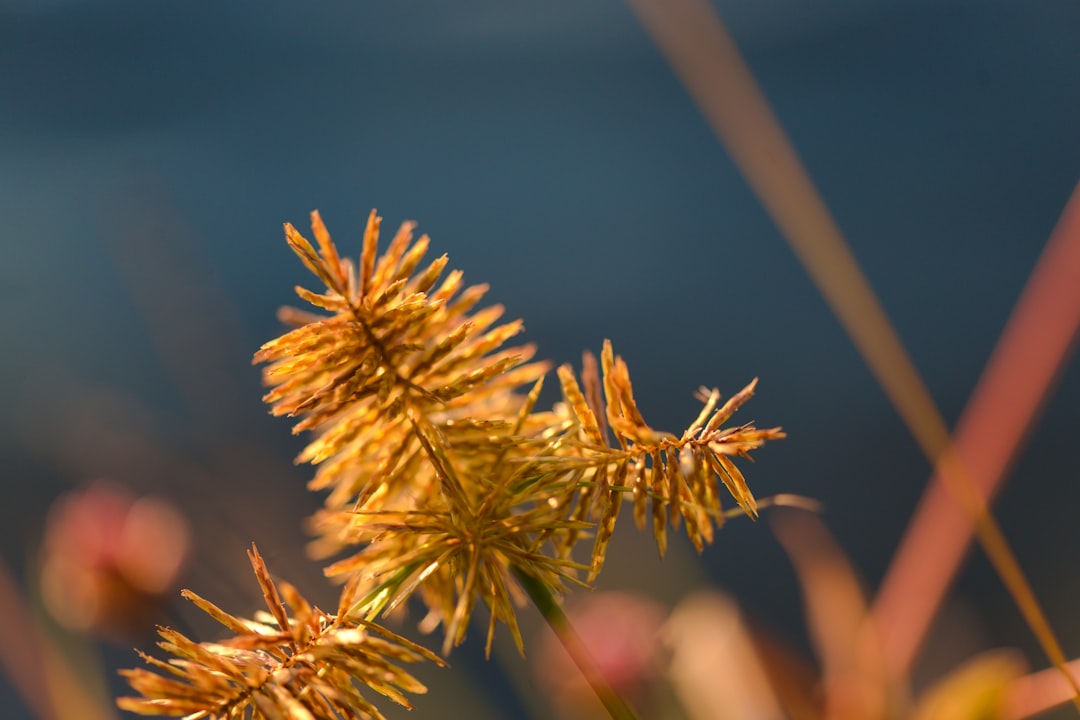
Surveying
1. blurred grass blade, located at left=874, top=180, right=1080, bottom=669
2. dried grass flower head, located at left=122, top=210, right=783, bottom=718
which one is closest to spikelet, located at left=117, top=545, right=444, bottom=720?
dried grass flower head, located at left=122, top=210, right=783, bottom=718

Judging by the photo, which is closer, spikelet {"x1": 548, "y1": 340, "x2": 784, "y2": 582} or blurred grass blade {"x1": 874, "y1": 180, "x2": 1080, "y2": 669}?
spikelet {"x1": 548, "y1": 340, "x2": 784, "y2": 582}

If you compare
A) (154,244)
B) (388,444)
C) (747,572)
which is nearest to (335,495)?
(388,444)

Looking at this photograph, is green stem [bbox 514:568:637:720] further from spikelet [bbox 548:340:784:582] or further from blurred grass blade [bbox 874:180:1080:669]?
blurred grass blade [bbox 874:180:1080:669]

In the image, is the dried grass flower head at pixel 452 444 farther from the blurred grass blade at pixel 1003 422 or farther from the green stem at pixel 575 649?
the blurred grass blade at pixel 1003 422

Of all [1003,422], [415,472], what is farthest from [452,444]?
[1003,422]

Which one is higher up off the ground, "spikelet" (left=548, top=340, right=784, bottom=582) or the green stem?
"spikelet" (left=548, top=340, right=784, bottom=582)

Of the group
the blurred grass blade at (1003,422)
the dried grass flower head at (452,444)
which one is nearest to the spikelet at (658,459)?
the dried grass flower head at (452,444)

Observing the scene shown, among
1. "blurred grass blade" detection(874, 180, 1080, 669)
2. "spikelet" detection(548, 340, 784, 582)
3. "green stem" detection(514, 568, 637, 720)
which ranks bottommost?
"blurred grass blade" detection(874, 180, 1080, 669)
